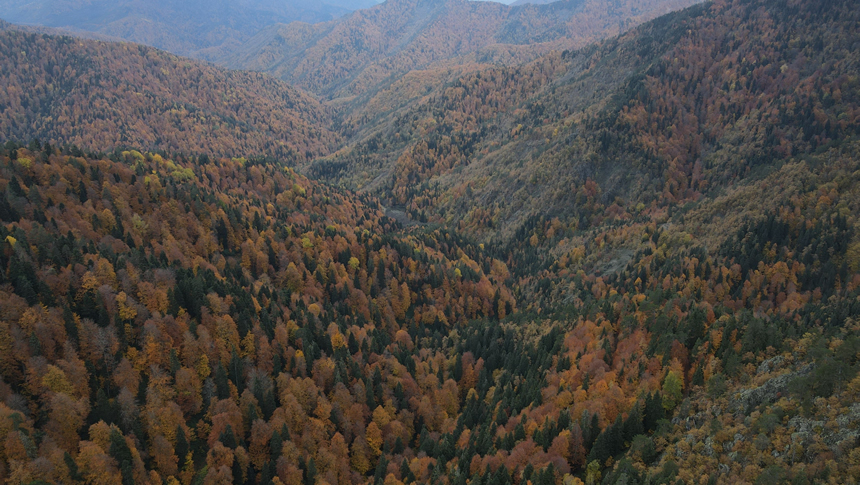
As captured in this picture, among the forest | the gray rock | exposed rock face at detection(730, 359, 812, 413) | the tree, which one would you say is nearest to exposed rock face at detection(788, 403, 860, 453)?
the forest

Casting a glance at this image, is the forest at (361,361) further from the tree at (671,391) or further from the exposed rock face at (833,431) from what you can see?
the tree at (671,391)

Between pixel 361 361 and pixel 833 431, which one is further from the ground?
pixel 833 431

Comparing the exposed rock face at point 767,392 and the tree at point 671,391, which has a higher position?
the exposed rock face at point 767,392

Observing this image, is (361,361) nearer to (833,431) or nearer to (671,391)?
(671,391)

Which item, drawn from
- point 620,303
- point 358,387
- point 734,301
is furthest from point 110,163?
point 734,301

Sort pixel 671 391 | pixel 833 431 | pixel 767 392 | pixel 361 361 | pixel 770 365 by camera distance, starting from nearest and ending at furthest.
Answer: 1. pixel 833 431
2. pixel 767 392
3. pixel 770 365
4. pixel 671 391
5. pixel 361 361

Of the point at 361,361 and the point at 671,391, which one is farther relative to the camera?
the point at 361,361

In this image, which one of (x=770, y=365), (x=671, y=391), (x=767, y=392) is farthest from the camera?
(x=671, y=391)

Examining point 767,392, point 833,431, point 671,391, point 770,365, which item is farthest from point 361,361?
point 833,431

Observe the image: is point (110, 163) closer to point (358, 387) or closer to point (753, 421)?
point (358, 387)

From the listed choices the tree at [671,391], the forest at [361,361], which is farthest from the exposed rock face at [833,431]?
the tree at [671,391]

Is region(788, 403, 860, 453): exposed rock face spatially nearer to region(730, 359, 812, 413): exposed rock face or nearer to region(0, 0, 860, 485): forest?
region(0, 0, 860, 485): forest

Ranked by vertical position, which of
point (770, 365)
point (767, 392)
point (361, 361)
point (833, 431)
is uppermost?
point (833, 431)
